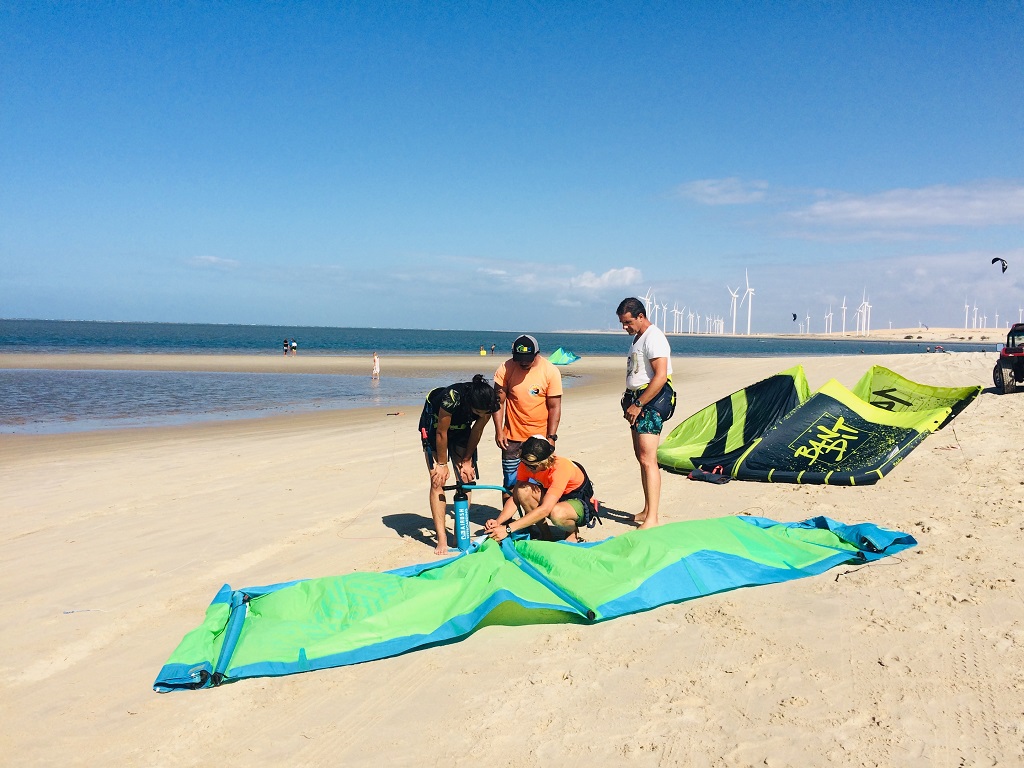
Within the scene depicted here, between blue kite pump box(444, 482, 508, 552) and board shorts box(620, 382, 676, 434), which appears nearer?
blue kite pump box(444, 482, 508, 552)

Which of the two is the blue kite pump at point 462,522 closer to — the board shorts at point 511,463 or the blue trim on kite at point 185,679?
the board shorts at point 511,463

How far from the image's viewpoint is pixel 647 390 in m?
5.54

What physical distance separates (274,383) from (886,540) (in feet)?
78.7

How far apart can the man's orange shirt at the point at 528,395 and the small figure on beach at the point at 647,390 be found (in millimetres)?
643

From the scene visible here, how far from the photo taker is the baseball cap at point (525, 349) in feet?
17.6

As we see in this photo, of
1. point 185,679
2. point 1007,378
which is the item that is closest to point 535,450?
point 185,679

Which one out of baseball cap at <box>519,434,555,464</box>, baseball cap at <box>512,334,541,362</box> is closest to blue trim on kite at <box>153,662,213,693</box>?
baseball cap at <box>519,434,555,464</box>

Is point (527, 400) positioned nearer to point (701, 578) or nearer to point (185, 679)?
point (701, 578)

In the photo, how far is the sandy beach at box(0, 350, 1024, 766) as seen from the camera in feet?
9.18

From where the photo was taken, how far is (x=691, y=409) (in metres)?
14.7

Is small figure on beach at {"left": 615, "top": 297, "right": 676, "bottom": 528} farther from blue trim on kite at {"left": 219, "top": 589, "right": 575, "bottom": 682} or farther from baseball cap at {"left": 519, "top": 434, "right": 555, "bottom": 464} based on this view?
blue trim on kite at {"left": 219, "top": 589, "right": 575, "bottom": 682}

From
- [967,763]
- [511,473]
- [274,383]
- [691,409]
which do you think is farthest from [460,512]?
[274,383]

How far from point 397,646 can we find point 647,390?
2.84m

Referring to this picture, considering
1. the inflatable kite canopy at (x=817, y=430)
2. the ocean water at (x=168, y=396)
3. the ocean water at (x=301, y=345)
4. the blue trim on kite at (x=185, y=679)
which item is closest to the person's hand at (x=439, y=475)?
the blue trim on kite at (x=185, y=679)
